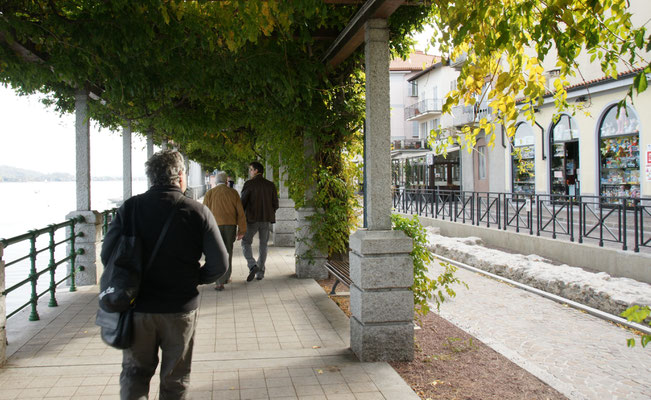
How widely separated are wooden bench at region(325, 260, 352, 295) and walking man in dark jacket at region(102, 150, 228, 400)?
3825 millimetres

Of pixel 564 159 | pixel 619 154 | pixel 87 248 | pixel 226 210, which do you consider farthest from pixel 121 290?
pixel 564 159

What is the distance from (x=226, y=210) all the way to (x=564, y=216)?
926 centimetres

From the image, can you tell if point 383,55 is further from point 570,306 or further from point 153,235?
point 570,306

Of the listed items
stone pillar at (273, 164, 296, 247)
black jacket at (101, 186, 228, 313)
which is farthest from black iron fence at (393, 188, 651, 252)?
black jacket at (101, 186, 228, 313)

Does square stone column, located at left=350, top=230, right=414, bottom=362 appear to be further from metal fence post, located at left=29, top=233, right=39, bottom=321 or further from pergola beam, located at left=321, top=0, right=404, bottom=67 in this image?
metal fence post, located at left=29, top=233, right=39, bottom=321

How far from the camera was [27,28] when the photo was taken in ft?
20.2

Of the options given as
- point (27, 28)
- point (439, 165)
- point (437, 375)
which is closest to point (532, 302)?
point (437, 375)

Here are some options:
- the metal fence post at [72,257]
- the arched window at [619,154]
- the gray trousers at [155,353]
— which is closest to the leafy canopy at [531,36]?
the gray trousers at [155,353]

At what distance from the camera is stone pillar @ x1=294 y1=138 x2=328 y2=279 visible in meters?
9.65

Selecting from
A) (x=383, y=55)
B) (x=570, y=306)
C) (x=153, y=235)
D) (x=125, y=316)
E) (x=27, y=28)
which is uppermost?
(x=27, y=28)

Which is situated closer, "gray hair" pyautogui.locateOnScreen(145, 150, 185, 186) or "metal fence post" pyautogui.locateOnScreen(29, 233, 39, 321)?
"gray hair" pyautogui.locateOnScreen(145, 150, 185, 186)

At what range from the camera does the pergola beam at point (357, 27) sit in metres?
5.00

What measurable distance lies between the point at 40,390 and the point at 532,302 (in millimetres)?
7382

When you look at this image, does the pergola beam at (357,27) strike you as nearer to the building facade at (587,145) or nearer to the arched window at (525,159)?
the building facade at (587,145)
